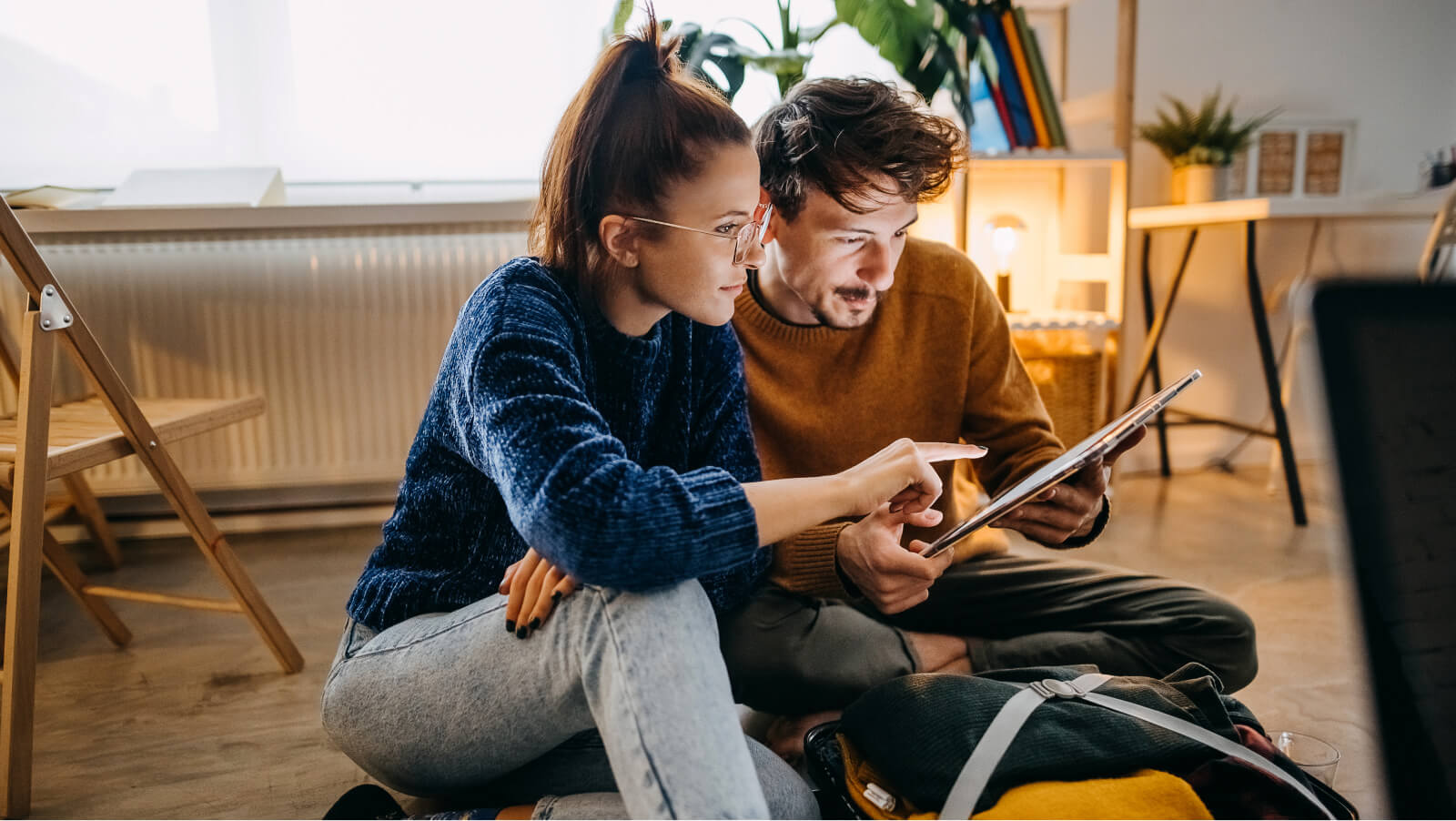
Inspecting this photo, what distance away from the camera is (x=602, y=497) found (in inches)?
26.9

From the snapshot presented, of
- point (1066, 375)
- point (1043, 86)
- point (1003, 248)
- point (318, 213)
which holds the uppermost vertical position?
point (1043, 86)

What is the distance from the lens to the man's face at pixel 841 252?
1.13m

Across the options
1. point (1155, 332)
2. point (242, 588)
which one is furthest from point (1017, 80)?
point (242, 588)

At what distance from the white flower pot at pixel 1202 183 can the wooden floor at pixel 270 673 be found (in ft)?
A: 2.62

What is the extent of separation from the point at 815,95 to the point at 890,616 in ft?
2.29

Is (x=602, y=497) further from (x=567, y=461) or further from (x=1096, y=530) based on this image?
(x=1096, y=530)

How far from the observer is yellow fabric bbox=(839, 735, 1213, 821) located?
747 millimetres

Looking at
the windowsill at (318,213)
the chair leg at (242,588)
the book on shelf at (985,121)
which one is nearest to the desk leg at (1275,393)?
the book on shelf at (985,121)

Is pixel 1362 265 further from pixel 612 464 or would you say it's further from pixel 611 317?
pixel 612 464

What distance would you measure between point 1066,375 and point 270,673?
173 centimetres

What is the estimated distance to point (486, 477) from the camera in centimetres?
91

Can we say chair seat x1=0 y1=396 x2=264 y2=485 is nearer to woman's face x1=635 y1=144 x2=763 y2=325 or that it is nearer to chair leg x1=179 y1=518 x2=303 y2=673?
chair leg x1=179 y1=518 x2=303 y2=673

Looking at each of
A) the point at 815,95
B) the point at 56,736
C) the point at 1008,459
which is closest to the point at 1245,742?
the point at 1008,459

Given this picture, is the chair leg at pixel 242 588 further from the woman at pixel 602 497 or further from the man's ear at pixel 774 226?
the man's ear at pixel 774 226
